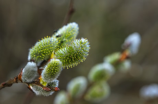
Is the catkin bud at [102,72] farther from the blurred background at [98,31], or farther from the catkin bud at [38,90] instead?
the blurred background at [98,31]

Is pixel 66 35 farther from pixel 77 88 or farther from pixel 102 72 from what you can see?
pixel 77 88

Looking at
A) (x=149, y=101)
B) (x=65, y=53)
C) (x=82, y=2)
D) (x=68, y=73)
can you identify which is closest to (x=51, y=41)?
(x=65, y=53)

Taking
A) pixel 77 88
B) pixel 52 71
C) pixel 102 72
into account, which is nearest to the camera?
pixel 52 71

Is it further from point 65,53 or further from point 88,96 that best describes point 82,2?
point 65,53

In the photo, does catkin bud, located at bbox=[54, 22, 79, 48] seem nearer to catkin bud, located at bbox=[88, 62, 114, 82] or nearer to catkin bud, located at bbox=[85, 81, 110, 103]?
catkin bud, located at bbox=[88, 62, 114, 82]

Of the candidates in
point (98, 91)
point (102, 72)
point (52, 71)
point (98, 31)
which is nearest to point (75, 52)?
point (52, 71)

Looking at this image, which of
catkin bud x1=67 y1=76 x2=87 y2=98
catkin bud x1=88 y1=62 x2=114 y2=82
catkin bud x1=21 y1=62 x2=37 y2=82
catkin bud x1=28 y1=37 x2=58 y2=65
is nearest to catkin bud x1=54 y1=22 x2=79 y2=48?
catkin bud x1=28 y1=37 x2=58 y2=65
